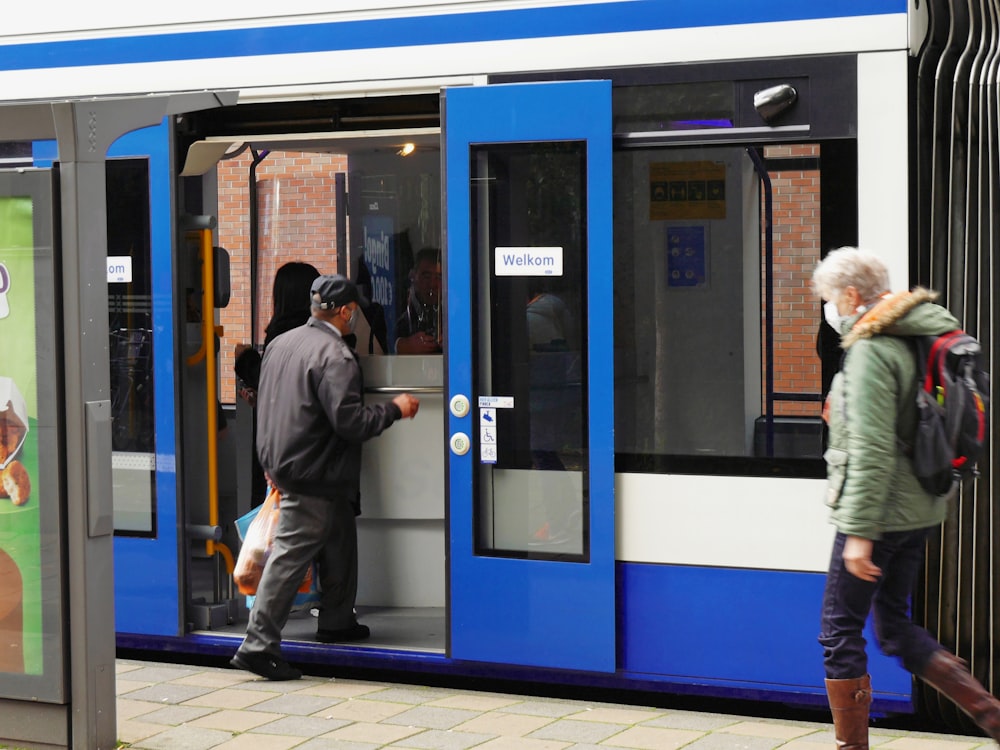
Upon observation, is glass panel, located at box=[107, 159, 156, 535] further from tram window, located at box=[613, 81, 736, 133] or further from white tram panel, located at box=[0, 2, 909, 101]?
tram window, located at box=[613, 81, 736, 133]

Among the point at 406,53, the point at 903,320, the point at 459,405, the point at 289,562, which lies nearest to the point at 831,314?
the point at 903,320

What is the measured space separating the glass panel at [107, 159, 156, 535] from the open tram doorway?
0.31m

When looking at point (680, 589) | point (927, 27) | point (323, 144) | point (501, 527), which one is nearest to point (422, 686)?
point (501, 527)

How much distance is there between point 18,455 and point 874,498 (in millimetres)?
2754

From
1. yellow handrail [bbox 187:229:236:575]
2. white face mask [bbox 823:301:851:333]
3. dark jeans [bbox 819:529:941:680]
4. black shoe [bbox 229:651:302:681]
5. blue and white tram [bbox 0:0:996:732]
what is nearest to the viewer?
dark jeans [bbox 819:529:941:680]

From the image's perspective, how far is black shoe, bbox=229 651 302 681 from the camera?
233 inches

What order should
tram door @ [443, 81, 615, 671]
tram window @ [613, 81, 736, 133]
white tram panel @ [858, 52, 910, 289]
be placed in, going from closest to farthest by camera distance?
white tram panel @ [858, 52, 910, 289], tram window @ [613, 81, 736, 133], tram door @ [443, 81, 615, 671]

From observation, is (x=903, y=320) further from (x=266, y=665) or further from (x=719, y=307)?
(x=266, y=665)

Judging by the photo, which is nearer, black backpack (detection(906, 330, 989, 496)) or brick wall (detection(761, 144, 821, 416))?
black backpack (detection(906, 330, 989, 496))

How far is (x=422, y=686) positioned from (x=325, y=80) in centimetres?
246

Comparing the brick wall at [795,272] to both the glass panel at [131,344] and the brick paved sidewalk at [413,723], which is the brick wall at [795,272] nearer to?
the brick paved sidewalk at [413,723]

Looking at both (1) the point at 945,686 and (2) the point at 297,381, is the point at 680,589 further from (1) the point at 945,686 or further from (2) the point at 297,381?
(2) the point at 297,381

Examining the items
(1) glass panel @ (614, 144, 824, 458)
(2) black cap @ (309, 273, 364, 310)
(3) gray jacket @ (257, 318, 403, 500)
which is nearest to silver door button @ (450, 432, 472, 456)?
(3) gray jacket @ (257, 318, 403, 500)

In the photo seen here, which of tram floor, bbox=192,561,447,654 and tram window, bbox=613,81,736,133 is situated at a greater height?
tram window, bbox=613,81,736,133
